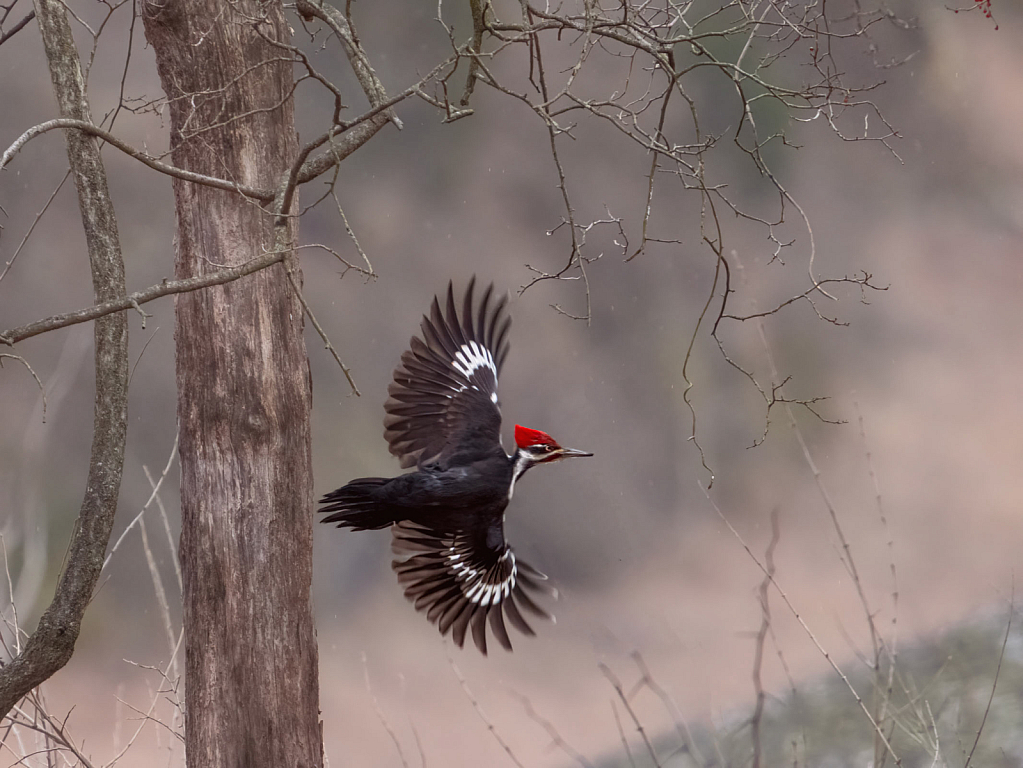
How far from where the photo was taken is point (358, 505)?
249 centimetres

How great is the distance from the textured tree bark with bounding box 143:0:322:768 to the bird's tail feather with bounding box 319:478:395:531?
0.50ft

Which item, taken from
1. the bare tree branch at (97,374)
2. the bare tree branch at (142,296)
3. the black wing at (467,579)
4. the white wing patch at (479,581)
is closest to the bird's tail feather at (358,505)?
the black wing at (467,579)

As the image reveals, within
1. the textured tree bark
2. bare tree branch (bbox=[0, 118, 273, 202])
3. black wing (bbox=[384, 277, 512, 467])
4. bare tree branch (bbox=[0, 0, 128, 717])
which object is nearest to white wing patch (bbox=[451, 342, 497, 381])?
Answer: black wing (bbox=[384, 277, 512, 467])

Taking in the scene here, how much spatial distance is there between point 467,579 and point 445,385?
597mm

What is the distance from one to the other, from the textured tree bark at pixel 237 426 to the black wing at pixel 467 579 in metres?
0.48

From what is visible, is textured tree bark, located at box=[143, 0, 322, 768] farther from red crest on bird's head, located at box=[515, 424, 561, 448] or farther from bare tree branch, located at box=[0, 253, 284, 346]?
red crest on bird's head, located at box=[515, 424, 561, 448]

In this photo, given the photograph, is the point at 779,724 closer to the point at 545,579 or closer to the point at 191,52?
the point at 545,579

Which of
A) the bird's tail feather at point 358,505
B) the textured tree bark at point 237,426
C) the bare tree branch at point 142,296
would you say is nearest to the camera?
the bare tree branch at point 142,296

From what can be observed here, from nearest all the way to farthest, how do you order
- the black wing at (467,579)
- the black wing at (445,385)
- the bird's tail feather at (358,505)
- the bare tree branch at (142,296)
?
the bare tree branch at (142,296) < the bird's tail feather at (358,505) < the black wing at (467,579) < the black wing at (445,385)

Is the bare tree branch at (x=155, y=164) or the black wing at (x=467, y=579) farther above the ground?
the bare tree branch at (x=155, y=164)

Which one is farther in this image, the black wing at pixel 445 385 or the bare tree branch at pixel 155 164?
the black wing at pixel 445 385

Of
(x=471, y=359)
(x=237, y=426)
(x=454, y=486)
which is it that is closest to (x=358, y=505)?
(x=454, y=486)

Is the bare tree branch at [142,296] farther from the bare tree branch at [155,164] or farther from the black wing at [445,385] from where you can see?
the black wing at [445,385]

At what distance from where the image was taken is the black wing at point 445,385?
9.31 ft
